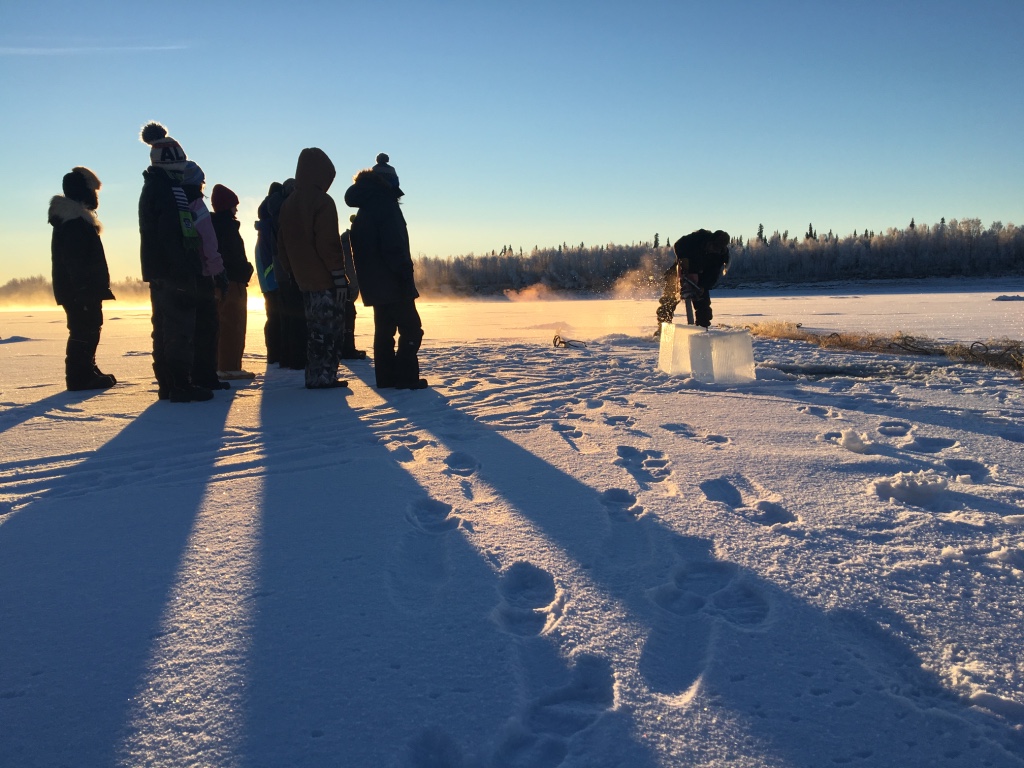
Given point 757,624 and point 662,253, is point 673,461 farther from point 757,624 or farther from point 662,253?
point 662,253

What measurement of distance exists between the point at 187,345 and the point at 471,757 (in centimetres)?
445

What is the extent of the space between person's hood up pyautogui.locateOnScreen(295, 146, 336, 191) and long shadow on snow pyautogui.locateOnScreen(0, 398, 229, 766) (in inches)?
107

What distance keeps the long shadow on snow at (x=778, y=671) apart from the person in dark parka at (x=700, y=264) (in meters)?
5.73

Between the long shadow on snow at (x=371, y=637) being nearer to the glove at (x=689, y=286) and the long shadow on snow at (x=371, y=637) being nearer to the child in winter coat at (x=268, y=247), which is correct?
the child in winter coat at (x=268, y=247)

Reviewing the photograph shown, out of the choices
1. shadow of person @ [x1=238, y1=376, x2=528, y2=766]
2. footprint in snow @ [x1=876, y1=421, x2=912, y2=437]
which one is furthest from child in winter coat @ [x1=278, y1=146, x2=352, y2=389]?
footprint in snow @ [x1=876, y1=421, x2=912, y2=437]

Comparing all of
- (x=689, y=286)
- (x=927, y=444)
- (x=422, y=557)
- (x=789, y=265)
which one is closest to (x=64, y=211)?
(x=422, y=557)

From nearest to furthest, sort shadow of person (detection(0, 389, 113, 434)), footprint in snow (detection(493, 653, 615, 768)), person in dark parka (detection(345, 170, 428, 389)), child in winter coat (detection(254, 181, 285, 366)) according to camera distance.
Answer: footprint in snow (detection(493, 653, 615, 768)), shadow of person (detection(0, 389, 113, 434)), person in dark parka (detection(345, 170, 428, 389)), child in winter coat (detection(254, 181, 285, 366))

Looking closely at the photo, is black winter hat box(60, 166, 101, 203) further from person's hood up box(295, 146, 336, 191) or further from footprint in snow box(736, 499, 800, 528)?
footprint in snow box(736, 499, 800, 528)

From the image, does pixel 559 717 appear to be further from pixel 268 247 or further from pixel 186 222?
pixel 268 247

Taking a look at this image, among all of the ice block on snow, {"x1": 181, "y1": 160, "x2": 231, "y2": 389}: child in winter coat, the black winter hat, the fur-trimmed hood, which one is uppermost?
the black winter hat

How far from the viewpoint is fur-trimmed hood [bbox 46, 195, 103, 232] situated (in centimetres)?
510

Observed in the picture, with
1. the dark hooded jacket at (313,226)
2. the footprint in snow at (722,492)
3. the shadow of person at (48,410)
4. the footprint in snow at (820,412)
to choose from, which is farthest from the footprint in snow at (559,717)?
the dark hooded jacket at (313,226)

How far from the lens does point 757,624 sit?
5.40 feet

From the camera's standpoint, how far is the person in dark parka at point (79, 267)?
512 cm
